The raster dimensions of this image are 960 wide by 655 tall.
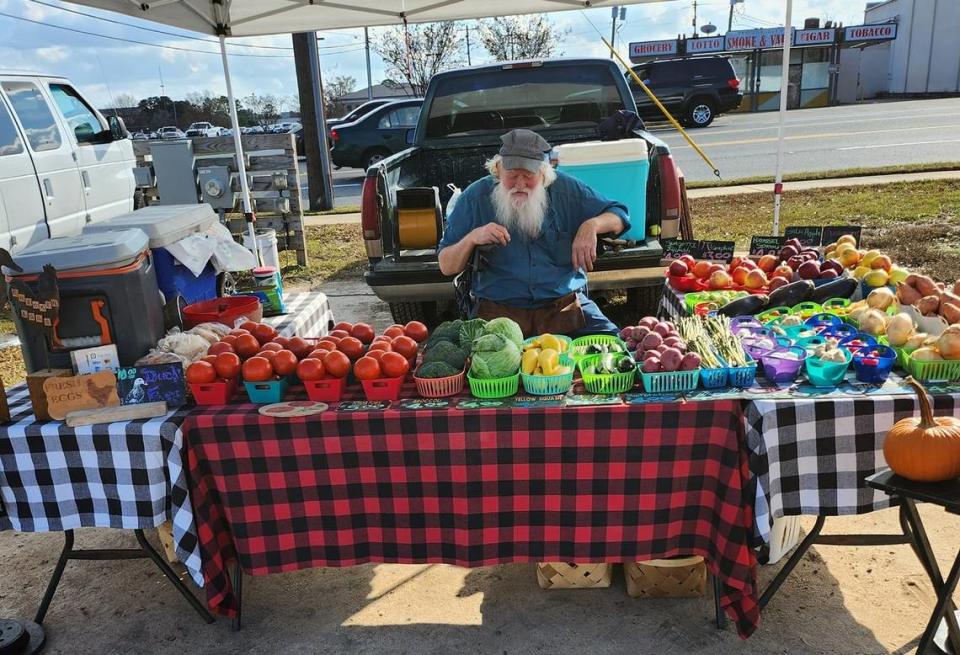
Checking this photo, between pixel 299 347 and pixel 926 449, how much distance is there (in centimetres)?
225

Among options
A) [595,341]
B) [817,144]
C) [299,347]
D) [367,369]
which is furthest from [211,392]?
[817,144]

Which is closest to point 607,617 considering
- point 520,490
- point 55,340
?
point 520,490

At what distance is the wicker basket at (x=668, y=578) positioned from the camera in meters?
2.92

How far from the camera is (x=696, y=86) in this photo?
78.7ft

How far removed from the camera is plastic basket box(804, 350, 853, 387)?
259cm

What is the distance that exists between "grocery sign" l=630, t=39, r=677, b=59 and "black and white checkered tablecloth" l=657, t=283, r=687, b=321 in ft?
131

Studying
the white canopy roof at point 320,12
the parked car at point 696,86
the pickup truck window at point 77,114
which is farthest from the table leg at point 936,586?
the parked car at point 696,86

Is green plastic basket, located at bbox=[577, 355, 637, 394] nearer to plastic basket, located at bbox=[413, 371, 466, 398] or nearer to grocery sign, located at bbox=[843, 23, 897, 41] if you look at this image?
plastic basket, located at bbox=[413, 371, 466, 398]

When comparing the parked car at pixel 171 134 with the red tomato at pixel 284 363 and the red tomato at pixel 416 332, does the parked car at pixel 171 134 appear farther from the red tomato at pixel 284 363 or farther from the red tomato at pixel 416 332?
the red tomato at pixel 284 363

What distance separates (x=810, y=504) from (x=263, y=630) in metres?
2.18

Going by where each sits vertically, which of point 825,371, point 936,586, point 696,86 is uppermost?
point 696,86

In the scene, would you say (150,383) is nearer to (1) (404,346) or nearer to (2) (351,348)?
(2) (351,348)

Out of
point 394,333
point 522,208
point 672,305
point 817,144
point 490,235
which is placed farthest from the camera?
point 817,144

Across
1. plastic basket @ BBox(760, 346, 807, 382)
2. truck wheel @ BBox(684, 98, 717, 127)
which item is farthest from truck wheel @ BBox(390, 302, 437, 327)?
truck wheel @ BBox(684, 98, 717, 127)
